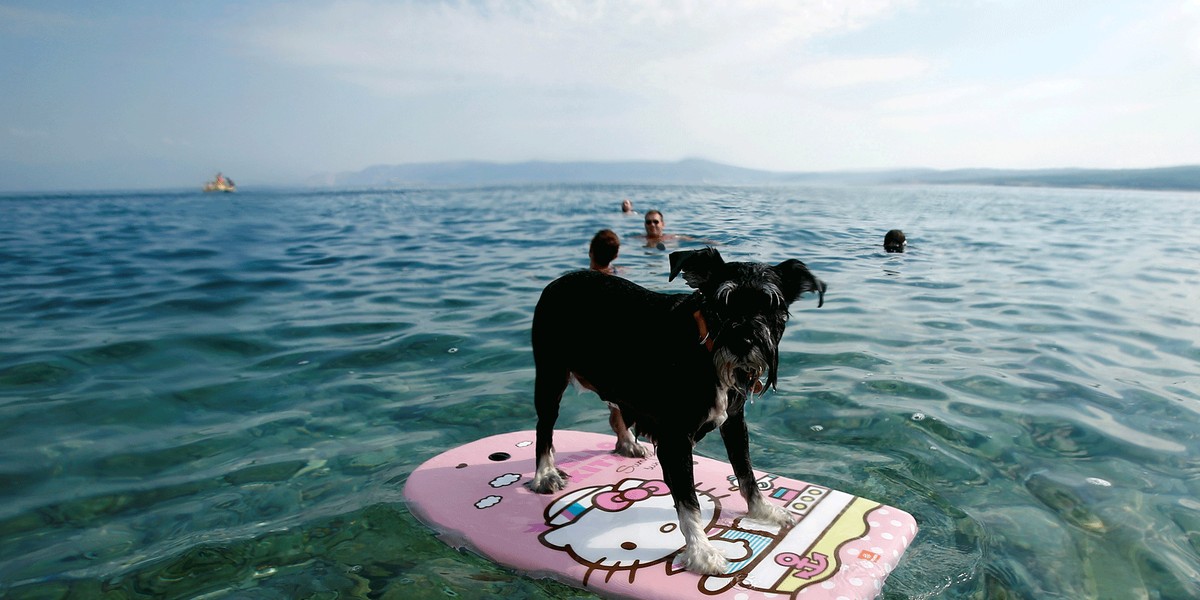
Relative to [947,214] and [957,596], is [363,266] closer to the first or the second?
[957,596]

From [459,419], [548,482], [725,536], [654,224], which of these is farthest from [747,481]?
[654,224]

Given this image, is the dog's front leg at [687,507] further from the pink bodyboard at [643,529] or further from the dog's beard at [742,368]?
the dog's beard at [742,368]

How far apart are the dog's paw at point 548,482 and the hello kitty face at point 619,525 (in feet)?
0.45

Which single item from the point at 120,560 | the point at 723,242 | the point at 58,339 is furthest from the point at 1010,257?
the point at 58,339

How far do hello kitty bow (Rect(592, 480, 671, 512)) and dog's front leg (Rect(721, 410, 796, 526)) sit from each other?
646mm

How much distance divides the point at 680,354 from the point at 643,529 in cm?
147

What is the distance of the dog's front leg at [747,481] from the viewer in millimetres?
4324

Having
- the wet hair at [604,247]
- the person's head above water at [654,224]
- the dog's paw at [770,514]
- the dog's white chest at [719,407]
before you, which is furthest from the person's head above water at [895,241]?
the dog's white chest at [719,407]

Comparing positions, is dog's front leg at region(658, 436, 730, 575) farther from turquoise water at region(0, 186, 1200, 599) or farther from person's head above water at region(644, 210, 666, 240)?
person's head above water at region(644, 210, 666, 240)

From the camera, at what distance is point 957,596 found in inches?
157

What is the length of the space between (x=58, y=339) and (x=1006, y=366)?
45.8ft

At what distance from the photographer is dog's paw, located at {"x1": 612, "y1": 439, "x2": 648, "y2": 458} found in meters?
5.75

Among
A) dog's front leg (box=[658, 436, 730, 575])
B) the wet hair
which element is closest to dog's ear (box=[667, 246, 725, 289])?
dog's front leg (box=[658, 436, 730, 575])

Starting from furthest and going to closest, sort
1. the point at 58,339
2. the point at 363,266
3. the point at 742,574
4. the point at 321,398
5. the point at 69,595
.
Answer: the point at 363,266
the point at 58,339
the point at 321,398
the point at 69,595
the point at 742,574
